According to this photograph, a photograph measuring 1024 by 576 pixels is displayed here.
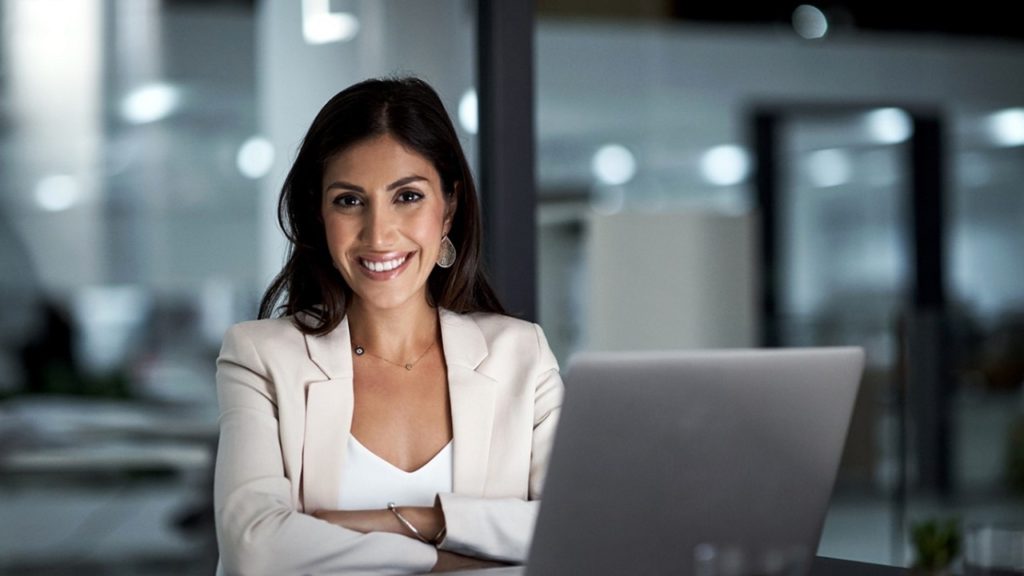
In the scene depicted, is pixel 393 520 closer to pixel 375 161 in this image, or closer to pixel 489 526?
pixel 489 526

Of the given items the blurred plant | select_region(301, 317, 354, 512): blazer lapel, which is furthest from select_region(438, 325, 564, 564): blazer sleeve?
the blurred plant

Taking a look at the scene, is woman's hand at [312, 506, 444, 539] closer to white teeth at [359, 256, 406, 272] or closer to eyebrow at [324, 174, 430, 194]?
white teeth at [359, 256, 406, 272]

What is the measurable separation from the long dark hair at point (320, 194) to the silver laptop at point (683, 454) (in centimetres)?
88

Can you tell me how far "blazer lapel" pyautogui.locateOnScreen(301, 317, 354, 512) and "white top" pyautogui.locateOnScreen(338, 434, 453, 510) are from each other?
0.06 ft

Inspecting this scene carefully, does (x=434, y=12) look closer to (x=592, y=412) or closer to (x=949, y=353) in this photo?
(x=592, y=412)

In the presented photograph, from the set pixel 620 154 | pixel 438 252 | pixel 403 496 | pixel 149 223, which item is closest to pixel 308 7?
pixel 438 252

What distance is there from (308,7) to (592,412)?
220cm

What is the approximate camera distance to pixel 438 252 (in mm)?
2326

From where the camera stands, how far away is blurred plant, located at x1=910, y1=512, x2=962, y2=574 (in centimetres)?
133

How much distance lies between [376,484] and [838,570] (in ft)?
2.39

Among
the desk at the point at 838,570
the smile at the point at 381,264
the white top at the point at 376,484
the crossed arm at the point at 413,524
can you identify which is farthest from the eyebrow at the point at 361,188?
the desk at the point at 838,570

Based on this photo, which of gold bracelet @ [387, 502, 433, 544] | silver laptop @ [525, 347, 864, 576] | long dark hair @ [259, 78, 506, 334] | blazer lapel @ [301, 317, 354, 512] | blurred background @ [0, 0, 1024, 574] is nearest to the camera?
silver laptop @ [525, 347, 864, 576]

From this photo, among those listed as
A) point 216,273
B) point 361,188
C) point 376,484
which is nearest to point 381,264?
point 361,188

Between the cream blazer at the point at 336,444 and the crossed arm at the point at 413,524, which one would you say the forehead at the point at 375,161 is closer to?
the cream blazer at the point at 336,444
